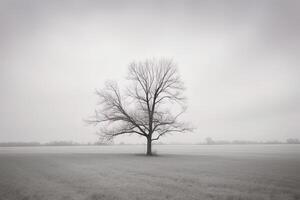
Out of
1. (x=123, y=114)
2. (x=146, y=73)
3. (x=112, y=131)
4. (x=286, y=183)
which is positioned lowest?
(x=286, y=183)

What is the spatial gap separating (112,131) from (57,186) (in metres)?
22.6

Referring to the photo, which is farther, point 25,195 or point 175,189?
point 175,189

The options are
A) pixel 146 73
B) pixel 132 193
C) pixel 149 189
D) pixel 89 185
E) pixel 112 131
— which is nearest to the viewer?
pixel 132 193

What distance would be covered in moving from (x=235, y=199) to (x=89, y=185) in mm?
7125

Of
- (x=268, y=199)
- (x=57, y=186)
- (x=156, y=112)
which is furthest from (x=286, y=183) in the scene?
(x=156, y=112)

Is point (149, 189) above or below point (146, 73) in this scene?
below

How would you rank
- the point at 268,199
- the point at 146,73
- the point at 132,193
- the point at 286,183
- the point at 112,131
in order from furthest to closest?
the point at 146,73 < the point at 112,131 < the point at 286,183 < the point at 132,193 < the point at 268,199

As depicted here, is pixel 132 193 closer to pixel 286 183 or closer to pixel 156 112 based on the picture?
pixel 286 183

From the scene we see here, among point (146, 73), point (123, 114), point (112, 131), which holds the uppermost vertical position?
point (146, 73)

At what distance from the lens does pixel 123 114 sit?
33750 mm

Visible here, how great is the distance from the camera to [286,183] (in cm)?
1141

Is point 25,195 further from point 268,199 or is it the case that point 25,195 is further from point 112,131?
point 112,131

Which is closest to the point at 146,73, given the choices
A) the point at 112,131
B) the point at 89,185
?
the point at 112,131

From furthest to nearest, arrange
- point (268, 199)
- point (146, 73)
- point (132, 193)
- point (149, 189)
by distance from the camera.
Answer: point (146, 73) < point (149, 189) < point (132, 193) < point (268, 199)
